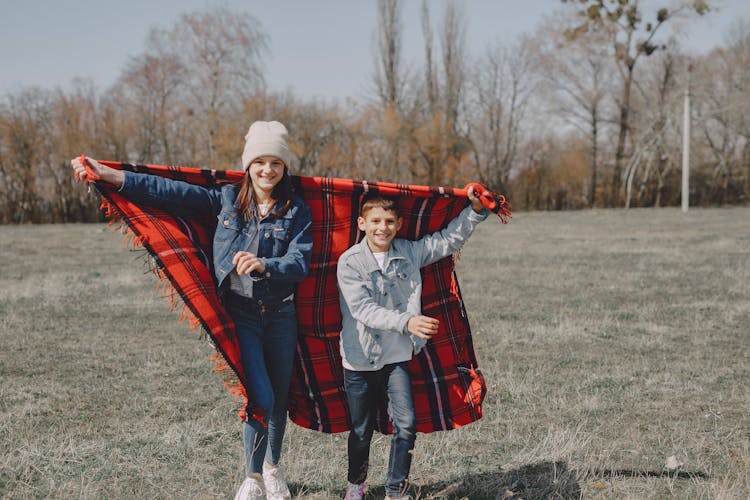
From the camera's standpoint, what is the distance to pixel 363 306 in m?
3.52

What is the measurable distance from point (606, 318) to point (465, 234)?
5912 millimetres

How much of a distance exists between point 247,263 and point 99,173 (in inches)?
35.4

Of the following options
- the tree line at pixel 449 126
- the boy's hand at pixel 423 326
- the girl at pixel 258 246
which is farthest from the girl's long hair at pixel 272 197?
the tree line at pixel 449 126

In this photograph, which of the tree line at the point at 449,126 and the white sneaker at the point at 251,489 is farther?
the tree line at the point at 449,126

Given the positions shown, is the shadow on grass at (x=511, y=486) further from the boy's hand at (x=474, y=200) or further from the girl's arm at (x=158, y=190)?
the girl's arm at (x=158, y=190)

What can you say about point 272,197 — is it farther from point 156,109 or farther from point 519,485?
point 156,109

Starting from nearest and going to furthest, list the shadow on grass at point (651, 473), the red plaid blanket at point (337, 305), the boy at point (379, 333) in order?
the boy at point (379, 333) < the red plaid blanket at point (337, 305) < the shadow on grass at point (651, 473)

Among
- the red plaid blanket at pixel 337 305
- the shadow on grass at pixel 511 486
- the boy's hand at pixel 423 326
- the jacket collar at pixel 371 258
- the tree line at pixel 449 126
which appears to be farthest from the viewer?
the tree line at pixel 449 126

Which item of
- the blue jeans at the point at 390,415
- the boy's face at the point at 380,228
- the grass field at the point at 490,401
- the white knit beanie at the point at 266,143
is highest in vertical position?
the white knit beanie at the point at 266,143

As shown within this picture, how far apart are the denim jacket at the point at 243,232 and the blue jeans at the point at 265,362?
3.9 inches

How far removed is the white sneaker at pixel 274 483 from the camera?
3751 mm

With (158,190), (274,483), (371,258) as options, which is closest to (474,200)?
(371,258)

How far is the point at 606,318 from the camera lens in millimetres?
9086

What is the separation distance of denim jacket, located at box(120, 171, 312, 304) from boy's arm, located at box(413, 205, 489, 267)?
63 cm
